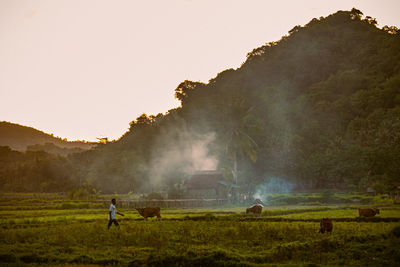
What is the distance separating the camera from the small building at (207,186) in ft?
209

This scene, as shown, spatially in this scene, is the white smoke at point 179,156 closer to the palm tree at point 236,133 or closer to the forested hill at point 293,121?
the forested hill at point 293,121

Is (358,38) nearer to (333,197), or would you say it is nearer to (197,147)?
(197,147)

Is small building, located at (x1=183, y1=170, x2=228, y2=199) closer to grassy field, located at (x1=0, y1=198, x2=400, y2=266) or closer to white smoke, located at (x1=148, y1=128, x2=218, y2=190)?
white smoke, located at (x1=148, y1=128, x2=218, y2=190)

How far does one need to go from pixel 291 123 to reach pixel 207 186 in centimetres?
2752

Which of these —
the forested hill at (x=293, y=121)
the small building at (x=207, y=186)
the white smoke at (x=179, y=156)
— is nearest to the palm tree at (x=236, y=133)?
A: the forested hill at (x=293, y=121)

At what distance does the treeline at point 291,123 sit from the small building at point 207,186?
7.20 ft

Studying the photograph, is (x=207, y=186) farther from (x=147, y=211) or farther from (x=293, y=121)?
(x=147, y=211)

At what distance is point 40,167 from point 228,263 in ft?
318

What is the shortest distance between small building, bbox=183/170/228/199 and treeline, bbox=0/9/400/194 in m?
2.20

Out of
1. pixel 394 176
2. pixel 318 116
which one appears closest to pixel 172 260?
pixel 394 176

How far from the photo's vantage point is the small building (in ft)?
209

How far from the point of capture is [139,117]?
11219cm

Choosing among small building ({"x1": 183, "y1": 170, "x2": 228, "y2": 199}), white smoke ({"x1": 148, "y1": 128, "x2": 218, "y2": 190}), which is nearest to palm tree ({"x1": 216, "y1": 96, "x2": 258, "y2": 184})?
small building ({"x1": 183, "y1": 170, "x2": 228, "y2": 199})

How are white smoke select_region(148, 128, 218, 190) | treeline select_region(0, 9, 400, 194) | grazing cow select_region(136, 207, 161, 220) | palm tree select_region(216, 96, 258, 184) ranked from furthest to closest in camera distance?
1. white smoke select_region(148, 128, 218, 190)
2. treeline select_region(0, 9, 400, 194)
3. palm tree select_region(216, 96, 258, 184)
4. grazing cow select_region(136, 207, 161, 220)
